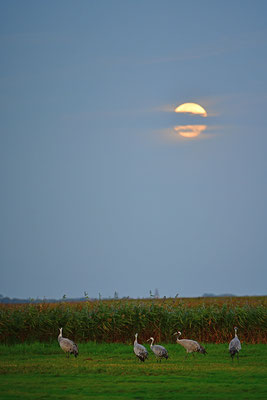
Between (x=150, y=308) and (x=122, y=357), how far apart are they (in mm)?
8963

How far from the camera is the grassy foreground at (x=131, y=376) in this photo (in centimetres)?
1733

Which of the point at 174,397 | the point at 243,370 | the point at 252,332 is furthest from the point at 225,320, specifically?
the point at 174,397

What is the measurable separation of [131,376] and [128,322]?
15.4 m

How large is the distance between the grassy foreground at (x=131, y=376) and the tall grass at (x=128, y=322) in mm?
4752

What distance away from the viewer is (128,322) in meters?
36.3

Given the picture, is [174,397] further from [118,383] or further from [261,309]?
[261,309]

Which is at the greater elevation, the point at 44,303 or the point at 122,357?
the point at 44,303

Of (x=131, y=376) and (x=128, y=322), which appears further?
(x=128, y=322)

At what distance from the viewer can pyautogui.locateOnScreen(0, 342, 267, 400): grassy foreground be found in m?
17.3

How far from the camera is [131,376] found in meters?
20.9

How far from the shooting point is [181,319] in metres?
36.5

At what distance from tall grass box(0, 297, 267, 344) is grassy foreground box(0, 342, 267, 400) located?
4.75 meters

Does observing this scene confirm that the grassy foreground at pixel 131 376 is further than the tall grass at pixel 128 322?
No

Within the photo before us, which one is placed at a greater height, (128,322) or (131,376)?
(128,322)
